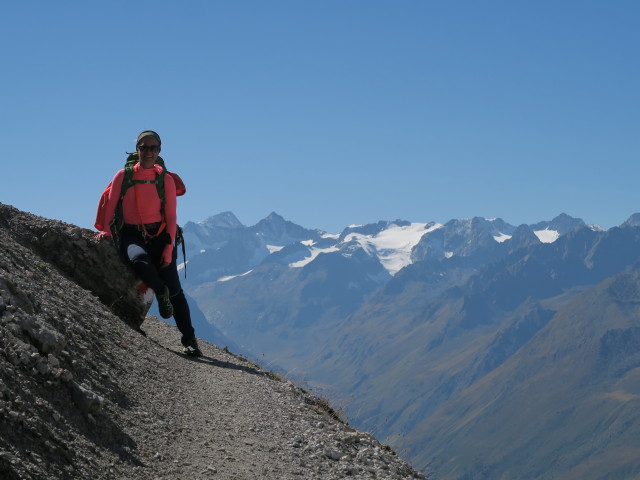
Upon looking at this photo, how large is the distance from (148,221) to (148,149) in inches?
57.1

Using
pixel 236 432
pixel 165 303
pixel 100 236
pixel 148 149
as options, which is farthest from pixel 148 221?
pixel 236 432

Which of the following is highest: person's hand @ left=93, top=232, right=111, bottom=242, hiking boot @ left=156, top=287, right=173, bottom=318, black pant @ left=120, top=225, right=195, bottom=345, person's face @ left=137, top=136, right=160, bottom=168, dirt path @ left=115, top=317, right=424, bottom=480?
person's face @ left=137, top=136, right=160, bottom=168

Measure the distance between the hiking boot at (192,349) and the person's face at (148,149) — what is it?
12.8 feet

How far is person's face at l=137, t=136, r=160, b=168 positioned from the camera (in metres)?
15.5

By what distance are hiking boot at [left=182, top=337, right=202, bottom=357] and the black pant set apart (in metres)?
0.08

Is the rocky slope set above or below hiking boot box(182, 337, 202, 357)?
below

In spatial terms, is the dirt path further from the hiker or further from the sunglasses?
the sunglasses

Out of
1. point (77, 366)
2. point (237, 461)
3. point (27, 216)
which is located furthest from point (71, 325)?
point (27, 216)

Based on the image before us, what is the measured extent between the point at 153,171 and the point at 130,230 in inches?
51.4

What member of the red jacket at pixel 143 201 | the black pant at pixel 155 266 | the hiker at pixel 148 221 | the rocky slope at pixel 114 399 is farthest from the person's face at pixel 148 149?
the rocky slope at pixel 114 399

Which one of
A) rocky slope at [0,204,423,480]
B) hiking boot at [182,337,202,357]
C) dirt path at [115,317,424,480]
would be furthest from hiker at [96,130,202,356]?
dirt path at [115,317,424,480]

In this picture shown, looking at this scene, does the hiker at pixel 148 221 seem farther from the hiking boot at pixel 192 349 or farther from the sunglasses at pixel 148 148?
the hiking boot at pixel 192 349

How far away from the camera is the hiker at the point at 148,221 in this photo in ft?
51.7

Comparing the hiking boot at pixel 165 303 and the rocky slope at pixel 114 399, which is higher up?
the hiking boot at pixel 165 303
